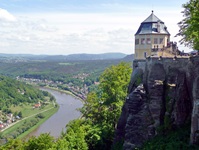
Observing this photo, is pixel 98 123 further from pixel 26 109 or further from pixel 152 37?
pixel 26 109

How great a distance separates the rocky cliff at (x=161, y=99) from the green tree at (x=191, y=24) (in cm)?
190

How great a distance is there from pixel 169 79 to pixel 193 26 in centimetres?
541

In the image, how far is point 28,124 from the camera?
108 metres

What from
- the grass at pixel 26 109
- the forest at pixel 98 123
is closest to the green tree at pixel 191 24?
the forest at pixel 98 123

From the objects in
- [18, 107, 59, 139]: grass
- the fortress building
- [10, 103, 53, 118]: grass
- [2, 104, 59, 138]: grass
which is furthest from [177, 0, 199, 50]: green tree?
[10, 103, 53, 118]: grass

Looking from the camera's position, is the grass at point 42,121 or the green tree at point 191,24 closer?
the green tree at point 191,24

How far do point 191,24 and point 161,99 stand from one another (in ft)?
22.7

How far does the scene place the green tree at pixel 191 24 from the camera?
2234 cm

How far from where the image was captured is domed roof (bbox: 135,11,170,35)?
34.7 metres

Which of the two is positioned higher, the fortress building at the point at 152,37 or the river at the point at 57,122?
the fortress building at the point at 152,37

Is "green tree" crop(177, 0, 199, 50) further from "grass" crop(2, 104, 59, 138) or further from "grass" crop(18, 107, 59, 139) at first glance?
"grass" crop(2, 104, 59, 138)

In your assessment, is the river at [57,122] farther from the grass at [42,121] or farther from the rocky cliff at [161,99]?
the rocky cliff at [161,99]

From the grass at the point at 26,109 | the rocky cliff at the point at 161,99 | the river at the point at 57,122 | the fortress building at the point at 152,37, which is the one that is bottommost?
the grass at the point at 26,109

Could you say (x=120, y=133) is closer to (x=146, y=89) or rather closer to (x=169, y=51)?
(x=146, y=89)
